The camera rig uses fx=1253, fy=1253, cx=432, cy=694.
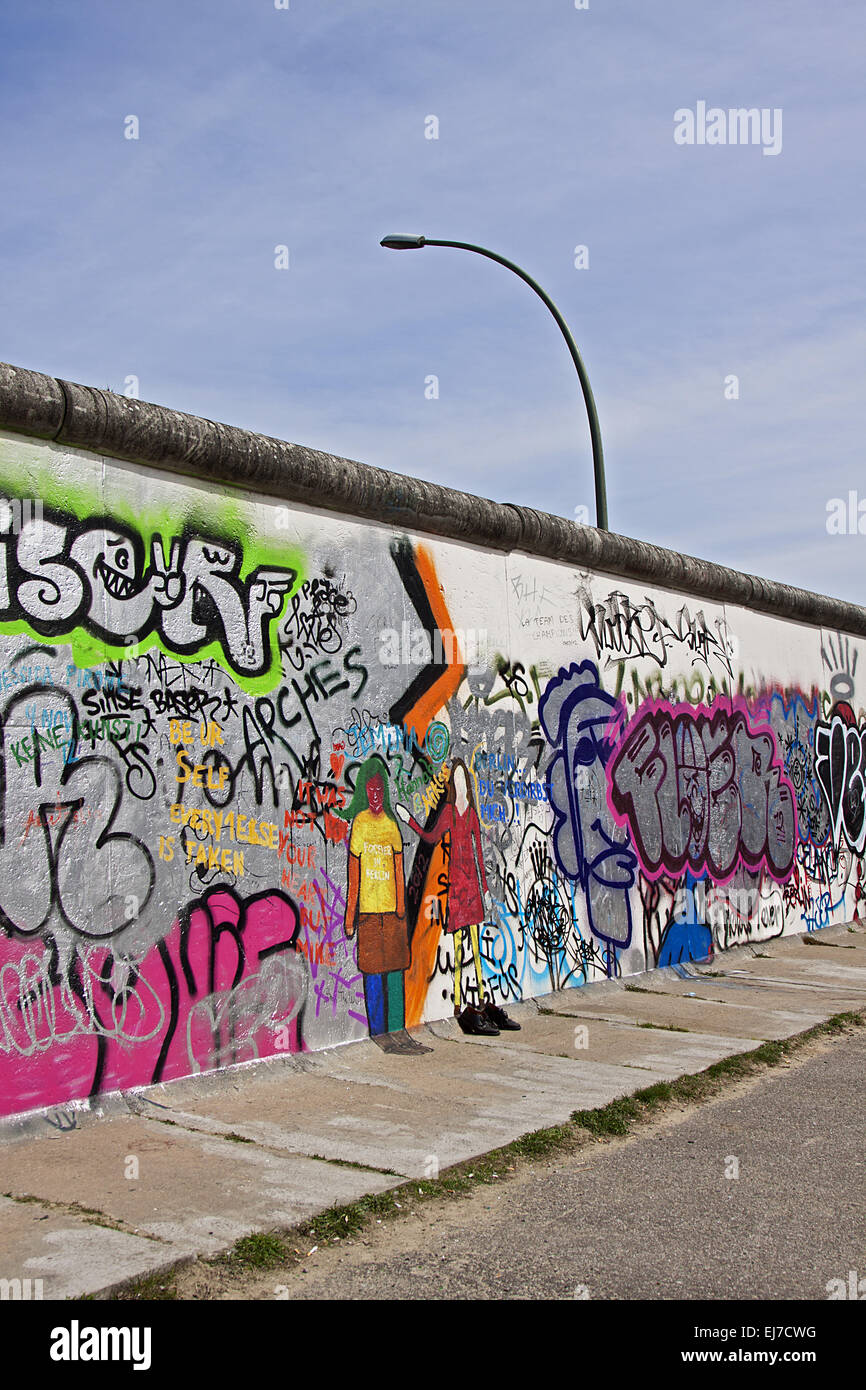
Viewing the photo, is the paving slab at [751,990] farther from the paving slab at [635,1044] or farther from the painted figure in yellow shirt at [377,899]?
the painted figure in yellow shirt at [377,899]

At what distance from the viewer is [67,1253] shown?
402 cm

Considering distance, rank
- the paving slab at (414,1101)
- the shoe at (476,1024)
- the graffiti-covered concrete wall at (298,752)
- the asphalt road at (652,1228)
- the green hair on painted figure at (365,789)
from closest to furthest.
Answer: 1. the asphalt road at (652,1228)
2. the paving slab at (414,1101)
3. the graffiti-covered concrete wall at (298,752)
4. the green hair on painted figure at (365,789)
5. the shoe at (476,1024)

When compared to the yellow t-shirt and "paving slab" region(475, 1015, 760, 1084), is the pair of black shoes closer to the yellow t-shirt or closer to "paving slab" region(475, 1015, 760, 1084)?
Answer: "paving slab" region(475, 1015, 760, 1084)

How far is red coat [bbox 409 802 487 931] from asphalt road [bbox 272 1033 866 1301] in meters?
2.35

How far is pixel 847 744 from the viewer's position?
549 inches

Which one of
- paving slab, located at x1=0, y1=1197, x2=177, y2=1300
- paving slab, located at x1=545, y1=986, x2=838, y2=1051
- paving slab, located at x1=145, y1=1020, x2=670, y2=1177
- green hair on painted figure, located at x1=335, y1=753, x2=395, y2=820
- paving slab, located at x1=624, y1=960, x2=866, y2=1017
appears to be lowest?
paving slab, located at x1=624, y1=960, x2=866, y2=1017

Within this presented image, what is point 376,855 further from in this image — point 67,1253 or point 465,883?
point 67,1253

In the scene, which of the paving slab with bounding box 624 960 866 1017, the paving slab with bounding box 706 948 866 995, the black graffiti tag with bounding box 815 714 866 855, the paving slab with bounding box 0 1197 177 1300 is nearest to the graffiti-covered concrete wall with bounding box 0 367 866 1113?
the paving slab with bounding box 624 960 866 1017

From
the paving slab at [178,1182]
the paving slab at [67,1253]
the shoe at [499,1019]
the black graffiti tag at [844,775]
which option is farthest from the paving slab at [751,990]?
the paving slab at [67,1253]

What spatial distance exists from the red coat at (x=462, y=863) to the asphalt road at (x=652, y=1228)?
7.70 ft

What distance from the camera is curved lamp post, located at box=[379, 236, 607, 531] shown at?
37.9ft

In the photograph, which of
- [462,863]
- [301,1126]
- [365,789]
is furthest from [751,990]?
[301,1126]

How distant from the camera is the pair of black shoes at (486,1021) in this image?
7.82 m
